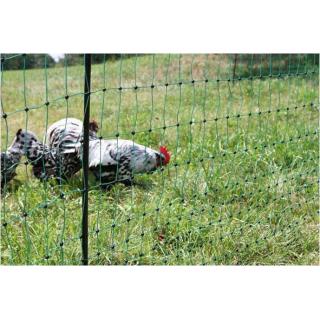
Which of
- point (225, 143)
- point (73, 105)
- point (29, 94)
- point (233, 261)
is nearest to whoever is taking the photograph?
point (233, 261)

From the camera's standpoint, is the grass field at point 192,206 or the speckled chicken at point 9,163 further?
the speckled chicken at point 9,163

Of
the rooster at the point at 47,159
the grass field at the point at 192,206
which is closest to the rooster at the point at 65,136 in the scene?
the rooster at the point at 47,159

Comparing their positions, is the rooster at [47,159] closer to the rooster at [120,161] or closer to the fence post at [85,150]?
the rooster at [120,161]

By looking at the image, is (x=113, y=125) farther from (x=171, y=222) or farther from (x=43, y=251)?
(x=43, y=251)

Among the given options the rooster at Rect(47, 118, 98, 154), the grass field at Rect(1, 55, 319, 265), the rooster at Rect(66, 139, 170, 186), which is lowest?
the grass field at Rect(1, 55, 319, 265)

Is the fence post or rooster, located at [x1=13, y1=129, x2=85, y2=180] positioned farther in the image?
rooster, located at [x1=13, y1=129, x2=85, y2=180]

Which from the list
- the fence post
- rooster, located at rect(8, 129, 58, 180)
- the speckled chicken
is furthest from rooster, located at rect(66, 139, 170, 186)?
the fence post

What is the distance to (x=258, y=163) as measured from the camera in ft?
13.7

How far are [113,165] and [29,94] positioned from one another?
3.71 m

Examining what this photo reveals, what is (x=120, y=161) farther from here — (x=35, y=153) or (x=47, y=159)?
(x=35, y=153)

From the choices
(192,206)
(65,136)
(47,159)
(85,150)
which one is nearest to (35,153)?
(47,159)

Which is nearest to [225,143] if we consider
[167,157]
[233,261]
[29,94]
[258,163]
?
[258,163]

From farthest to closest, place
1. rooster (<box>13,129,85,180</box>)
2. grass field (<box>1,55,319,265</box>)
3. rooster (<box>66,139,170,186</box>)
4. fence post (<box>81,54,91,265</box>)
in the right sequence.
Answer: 1. rooster (<box>13,129,85,180</box>)
2. rooster (<box>66,139,170,186</box>)
3. grass field (<box>1,55,319,265</box>)
4. fence post (<box>81,54,91,265</box>)

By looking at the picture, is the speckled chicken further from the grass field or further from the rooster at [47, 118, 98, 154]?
the rooster at [47, 118, 98, 154]
